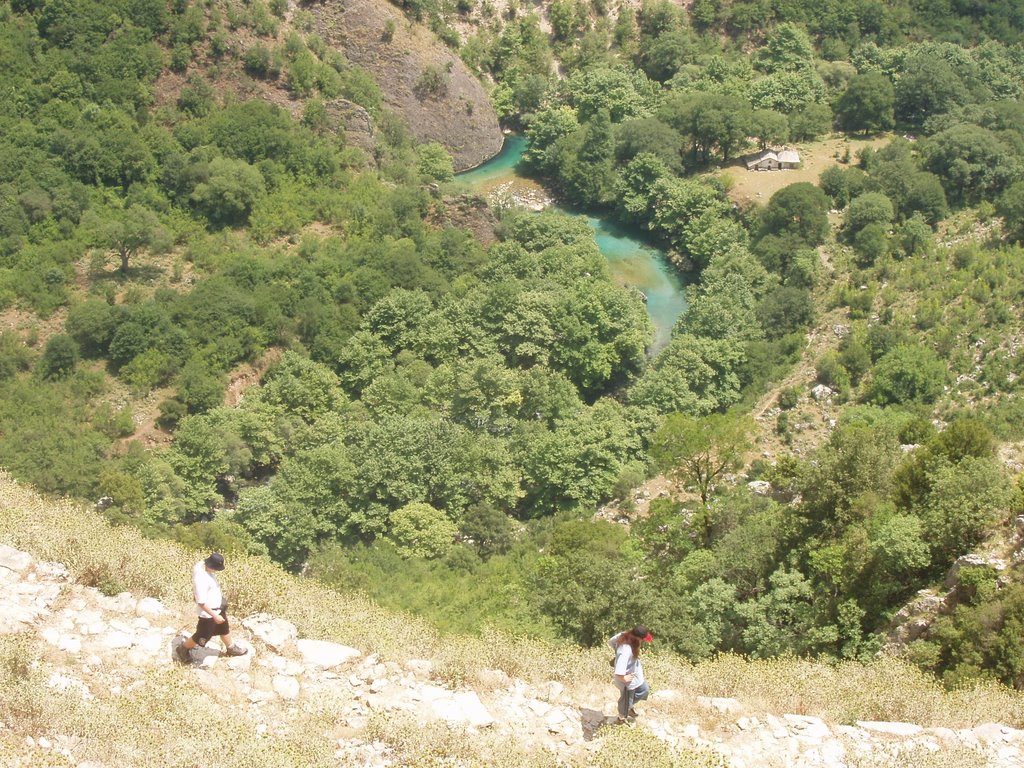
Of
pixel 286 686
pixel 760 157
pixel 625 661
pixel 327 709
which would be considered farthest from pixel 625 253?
pixel 327 709

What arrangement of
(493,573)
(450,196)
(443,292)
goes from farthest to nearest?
(450,196)
(443,292)
(493,573)

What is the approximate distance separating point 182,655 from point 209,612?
3.95ft

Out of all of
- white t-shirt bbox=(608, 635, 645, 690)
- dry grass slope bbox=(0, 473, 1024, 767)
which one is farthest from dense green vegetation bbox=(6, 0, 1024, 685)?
white t-shirt bbox=(608, 635, 645, 690)

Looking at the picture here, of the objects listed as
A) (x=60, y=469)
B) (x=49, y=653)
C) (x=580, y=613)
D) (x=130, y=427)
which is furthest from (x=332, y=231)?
(x=49, y=653)

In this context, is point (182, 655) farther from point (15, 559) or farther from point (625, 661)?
point (625, 661)

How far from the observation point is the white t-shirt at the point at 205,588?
15.8 meters

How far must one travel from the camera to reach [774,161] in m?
60.6

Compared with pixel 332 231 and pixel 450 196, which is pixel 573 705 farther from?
pixel 450 196

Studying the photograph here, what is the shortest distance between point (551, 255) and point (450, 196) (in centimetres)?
824

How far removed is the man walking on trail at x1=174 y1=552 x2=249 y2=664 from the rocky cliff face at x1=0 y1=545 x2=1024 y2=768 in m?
0.19

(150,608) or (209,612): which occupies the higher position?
(209,612)

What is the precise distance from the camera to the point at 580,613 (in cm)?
2319

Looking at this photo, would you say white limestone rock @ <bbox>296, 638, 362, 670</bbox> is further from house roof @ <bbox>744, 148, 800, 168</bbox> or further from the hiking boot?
house roof @ <bbox>744, 148, 800, 168</bbox>

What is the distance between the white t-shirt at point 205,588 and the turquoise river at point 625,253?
35.7 metres
